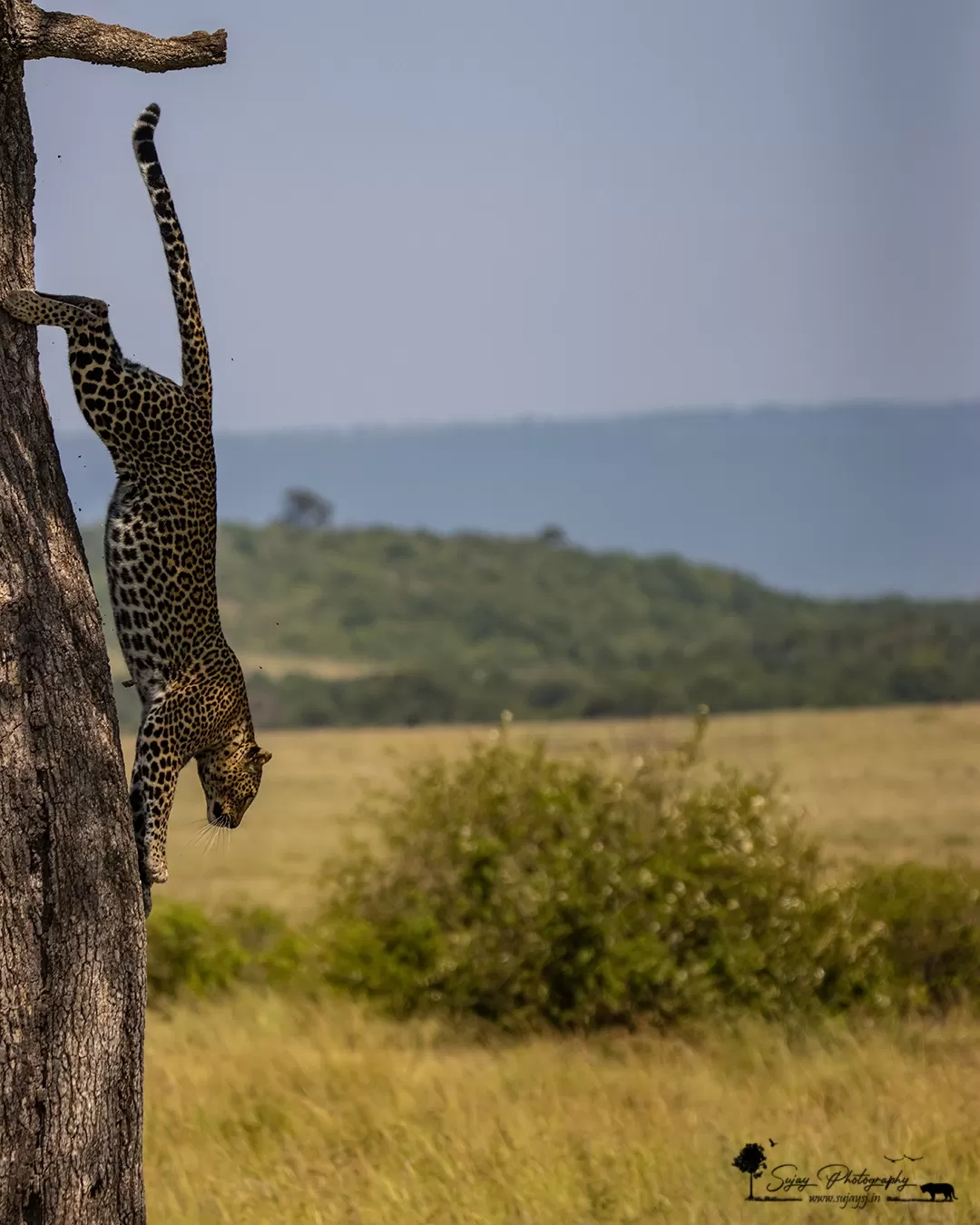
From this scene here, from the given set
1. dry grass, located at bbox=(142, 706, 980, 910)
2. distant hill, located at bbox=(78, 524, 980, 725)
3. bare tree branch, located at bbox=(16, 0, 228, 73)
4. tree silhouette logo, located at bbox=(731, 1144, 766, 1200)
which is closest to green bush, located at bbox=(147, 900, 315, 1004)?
tree silhouette logo, located at bbox=(731, 1144, 766, 1200)

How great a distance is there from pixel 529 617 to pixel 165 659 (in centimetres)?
10341

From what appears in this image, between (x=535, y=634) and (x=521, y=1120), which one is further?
(x=535, y=634)

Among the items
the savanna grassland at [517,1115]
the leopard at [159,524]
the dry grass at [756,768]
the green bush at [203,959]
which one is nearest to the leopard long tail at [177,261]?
the leopard at [159,524]

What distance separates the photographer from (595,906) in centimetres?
1329

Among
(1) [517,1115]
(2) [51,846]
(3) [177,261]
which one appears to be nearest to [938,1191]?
(1) [517,1115]

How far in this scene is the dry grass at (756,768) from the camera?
118 ft

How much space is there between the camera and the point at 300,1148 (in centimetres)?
1019

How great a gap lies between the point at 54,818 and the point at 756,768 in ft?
154

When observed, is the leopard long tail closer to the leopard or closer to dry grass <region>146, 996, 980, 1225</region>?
the leopard

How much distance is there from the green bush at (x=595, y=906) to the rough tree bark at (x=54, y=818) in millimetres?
7045

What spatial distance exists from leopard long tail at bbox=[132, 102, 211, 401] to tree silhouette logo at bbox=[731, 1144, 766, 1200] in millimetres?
4487

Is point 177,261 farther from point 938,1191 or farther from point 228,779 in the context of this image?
point 938,1191

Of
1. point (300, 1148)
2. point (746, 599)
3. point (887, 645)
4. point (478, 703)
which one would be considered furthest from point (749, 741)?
point (746, 599)

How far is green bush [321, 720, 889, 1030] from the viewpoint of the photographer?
1323 centimetres
